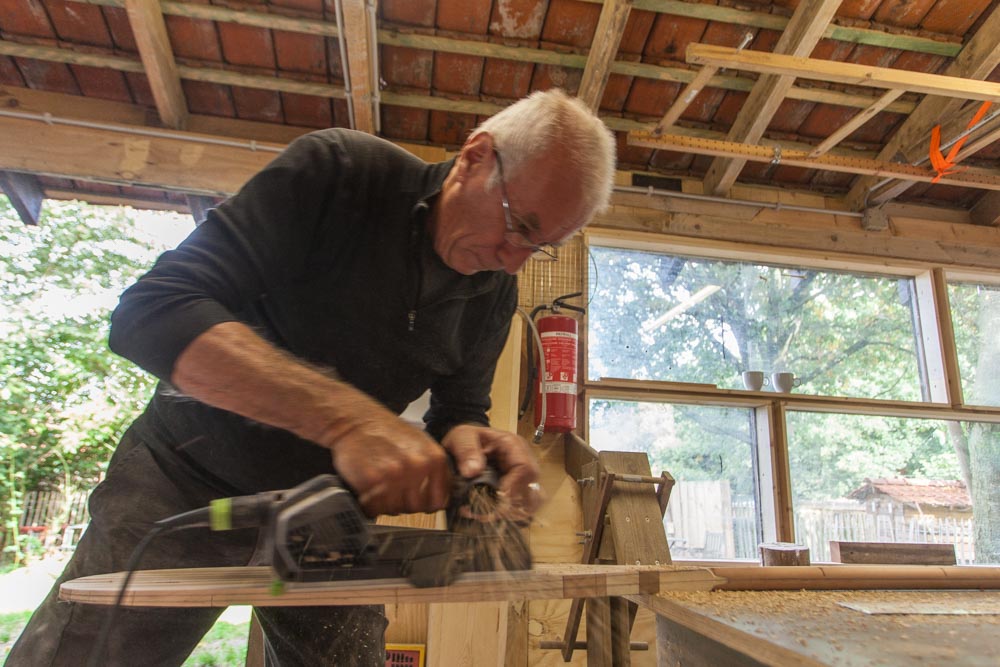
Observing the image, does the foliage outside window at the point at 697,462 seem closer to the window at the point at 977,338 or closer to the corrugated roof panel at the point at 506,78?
the window at the point at 977,338

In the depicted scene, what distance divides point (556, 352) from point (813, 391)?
1767 mm

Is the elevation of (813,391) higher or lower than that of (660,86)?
lower

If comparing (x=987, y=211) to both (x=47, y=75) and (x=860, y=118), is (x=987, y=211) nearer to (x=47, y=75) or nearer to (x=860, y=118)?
(x=860, y=118)

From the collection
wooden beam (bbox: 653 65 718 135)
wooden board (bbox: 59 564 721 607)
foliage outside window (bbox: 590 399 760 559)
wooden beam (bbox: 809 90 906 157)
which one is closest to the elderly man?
wooden board (bbox: 59 564 721 607)

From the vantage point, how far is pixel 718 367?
3.35 meters

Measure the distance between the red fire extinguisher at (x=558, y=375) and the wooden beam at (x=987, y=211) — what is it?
3.02 m

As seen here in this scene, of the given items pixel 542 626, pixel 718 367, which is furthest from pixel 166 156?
pixel 718 367

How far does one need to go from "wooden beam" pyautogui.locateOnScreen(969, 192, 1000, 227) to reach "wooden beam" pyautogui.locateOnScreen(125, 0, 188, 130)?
467cm

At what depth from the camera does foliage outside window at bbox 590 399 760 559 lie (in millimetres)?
3084

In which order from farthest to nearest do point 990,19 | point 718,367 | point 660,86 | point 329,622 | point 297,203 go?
point 718,367, point 660,86, point 990,19, point 329,622, point 297,203

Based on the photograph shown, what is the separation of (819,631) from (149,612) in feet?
3.66

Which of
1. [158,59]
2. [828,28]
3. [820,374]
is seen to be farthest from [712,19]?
[158,59]

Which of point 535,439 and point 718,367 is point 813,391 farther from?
point 535,439

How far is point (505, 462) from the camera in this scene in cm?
112
